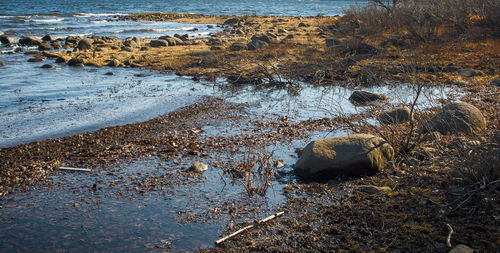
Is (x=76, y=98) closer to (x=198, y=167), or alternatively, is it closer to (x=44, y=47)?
(x=198, y=167)

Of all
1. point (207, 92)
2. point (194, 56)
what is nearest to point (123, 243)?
point (207, 92)

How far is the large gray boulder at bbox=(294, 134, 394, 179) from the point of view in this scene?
510 cm

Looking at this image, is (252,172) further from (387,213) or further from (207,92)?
(207,92)

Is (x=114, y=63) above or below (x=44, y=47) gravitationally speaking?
below

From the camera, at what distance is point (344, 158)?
201 inches

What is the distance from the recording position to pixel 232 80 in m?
11.1

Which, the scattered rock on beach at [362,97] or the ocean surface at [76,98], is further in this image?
the scattered rock on beach at [362,97]

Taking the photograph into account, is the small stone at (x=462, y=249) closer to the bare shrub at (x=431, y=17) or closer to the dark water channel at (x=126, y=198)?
the dark water channel at (x=126, y=198)

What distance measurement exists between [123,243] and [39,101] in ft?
22.1

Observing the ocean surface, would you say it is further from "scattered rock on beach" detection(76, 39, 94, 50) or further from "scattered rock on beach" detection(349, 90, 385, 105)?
"scattered rock on beach" detection(349, 90, 385, 105)

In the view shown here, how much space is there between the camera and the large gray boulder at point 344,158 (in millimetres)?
5098

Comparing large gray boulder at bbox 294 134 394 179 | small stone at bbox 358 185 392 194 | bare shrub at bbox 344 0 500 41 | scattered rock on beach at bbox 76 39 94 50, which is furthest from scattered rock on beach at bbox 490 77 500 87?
scattered rock on beach at bbox 76 39 94 50

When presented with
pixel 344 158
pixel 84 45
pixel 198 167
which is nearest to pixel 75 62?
pixel 84 45

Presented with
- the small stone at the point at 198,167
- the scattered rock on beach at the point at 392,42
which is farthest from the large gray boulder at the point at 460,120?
the scattered rock on beach at the point at 392,42
